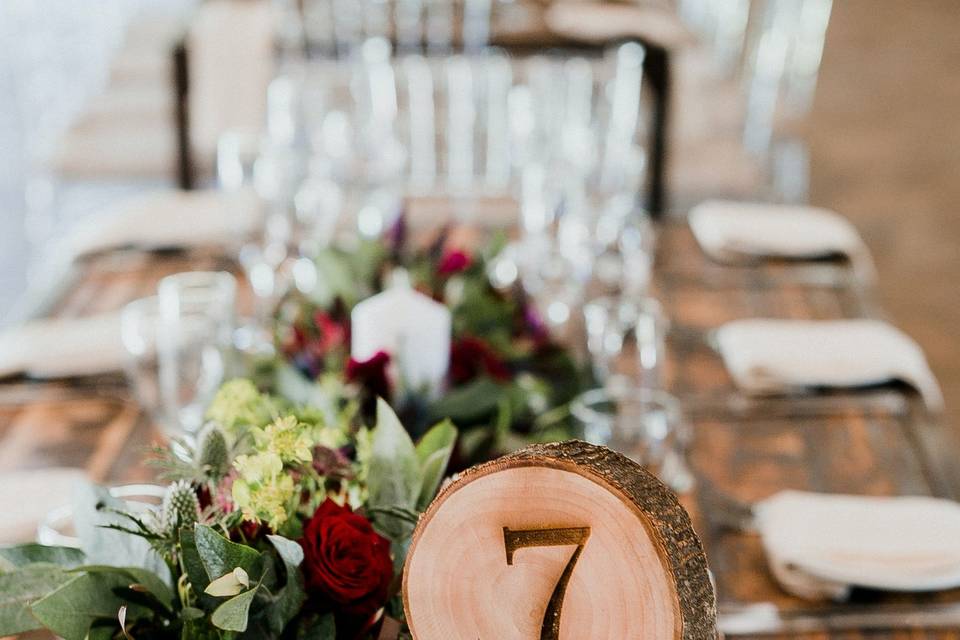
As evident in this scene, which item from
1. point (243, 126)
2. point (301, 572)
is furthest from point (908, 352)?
point (243, 126)

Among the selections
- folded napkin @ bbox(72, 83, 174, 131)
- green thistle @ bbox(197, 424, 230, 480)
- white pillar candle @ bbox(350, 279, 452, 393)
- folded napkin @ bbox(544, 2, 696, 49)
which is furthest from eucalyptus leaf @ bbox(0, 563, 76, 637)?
folded napkin @ bbox(72, 83, 174, 131)

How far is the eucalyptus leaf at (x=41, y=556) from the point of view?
0.81 meters

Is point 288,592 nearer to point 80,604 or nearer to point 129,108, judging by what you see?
point 80,604

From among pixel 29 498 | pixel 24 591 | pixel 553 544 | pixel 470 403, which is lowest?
pixel 29 498

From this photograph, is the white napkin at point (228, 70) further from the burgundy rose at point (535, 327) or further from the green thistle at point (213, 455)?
the green thistle at point (213, 455)

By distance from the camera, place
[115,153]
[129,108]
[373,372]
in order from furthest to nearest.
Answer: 1. [129,108]
2. [115,153]
3. [373,372]

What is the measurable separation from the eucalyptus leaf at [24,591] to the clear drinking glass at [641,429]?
75 centimetres

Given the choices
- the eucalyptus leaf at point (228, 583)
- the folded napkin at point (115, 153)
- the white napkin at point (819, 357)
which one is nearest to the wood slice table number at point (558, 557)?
the eucalyptus leaf at point (228, 583)

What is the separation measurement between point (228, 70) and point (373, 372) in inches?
78.7

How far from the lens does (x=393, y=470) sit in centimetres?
85

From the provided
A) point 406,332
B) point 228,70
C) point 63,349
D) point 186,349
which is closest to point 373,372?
point 406,332

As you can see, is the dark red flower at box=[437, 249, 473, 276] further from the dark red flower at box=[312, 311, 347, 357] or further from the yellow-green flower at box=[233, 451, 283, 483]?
the yellow-green flower at box=[233, 451, 283, 483]

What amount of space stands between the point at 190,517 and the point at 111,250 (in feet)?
5.42

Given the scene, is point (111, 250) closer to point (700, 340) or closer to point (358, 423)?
point (700, 340)
